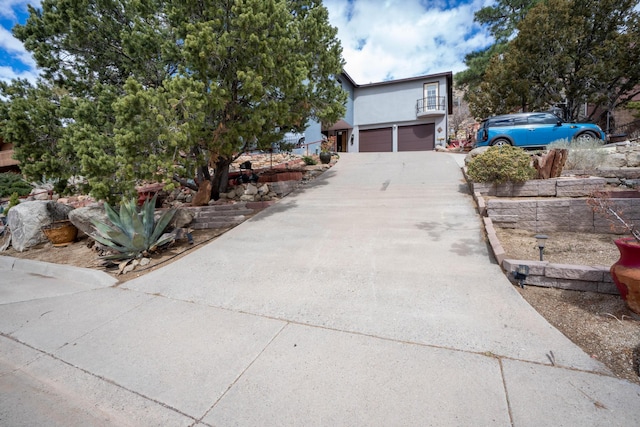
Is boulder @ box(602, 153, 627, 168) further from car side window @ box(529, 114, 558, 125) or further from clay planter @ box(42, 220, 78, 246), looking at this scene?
clay planter @ box(42, 220, 78, 246)

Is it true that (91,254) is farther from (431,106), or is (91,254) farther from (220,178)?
(431,106)

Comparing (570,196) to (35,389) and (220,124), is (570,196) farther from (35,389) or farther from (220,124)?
(35,389)

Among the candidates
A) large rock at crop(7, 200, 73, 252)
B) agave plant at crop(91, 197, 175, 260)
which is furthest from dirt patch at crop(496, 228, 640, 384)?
large rock at crop(7, 200, 73, 252)

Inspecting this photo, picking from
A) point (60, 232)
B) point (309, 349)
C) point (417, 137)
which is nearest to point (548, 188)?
point (309, 349)

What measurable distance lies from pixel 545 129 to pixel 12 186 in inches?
1063

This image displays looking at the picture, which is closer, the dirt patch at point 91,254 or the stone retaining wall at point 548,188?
the dirt patch at point 91,254

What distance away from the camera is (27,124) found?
639 cm

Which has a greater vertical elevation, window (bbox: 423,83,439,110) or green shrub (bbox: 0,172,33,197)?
window (bbox: 423,83,439,110)

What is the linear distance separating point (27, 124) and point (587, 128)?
17213 mm

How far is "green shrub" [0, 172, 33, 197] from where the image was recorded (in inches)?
604

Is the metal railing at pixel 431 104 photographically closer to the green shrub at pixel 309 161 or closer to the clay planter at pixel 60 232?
the green shrub at pixel 309 161

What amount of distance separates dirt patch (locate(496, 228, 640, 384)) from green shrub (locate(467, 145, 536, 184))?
2.28 meters

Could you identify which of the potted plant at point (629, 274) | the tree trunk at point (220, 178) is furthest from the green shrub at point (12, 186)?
the potted plant at point (629, 274)

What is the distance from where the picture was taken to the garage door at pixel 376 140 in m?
22.4
